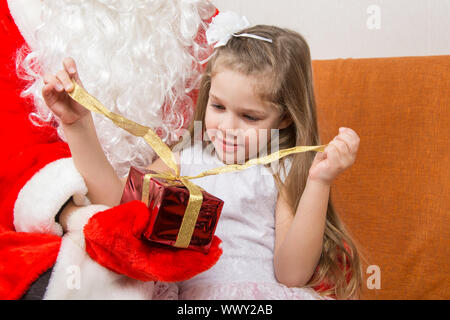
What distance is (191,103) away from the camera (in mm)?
1093

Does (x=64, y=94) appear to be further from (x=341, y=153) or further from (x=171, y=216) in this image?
(x=341, y=153)

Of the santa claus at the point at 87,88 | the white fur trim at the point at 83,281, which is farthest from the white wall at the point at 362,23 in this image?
the white fur trim at the point at 83,281

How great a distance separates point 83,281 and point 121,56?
52 centimetres

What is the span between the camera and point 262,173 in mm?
1004

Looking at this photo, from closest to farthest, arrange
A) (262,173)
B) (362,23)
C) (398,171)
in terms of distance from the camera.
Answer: (262,173)
(398,171)
(362,23)

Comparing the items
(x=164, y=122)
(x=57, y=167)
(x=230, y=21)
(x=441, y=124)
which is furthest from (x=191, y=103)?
(x=441, y=124)

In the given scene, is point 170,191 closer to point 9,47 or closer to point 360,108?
point 9,47

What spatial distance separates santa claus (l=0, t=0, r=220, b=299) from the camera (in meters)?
0.72

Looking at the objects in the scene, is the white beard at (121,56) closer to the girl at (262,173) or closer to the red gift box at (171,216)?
the girl at (262,173)

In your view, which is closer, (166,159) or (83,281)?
(83,281)

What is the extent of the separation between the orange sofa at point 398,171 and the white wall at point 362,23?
220 millimetres

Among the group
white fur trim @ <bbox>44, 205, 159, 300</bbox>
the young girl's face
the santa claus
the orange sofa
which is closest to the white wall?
the orange sofa

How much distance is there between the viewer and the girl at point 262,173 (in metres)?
0.82

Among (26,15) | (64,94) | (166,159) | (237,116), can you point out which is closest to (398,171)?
(237,116)
